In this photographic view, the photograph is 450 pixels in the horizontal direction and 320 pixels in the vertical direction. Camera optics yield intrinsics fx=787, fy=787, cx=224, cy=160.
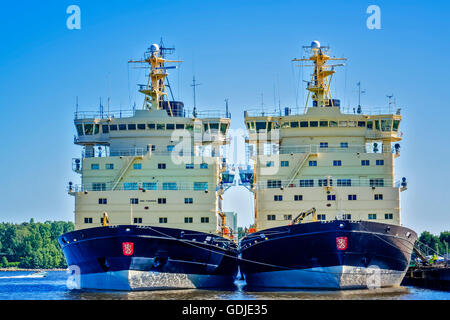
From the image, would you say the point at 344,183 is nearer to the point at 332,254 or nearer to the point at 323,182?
the point at 323,182

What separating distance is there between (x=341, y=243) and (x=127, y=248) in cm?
990

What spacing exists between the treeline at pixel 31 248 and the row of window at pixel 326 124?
219 ft

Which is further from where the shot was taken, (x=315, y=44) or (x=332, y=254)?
(x=315, y=44)

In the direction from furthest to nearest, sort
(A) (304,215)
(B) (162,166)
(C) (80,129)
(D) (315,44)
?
(D) (315,44) → (C) (80,129) → (B) (162,166) → (A) (304,215)

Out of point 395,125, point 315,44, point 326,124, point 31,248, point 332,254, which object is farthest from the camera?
point 31,248

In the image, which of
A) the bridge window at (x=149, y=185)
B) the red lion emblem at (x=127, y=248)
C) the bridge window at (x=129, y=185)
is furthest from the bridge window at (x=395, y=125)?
the red lion emblem at (x=127, y=248)

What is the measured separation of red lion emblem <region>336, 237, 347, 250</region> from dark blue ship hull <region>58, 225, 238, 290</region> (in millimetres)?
6563

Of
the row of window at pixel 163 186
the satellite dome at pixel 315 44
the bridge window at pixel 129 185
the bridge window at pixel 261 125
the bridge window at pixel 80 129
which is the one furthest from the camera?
the satellite dome at pixel 315 44

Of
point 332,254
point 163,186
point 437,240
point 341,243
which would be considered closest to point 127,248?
point 163,186

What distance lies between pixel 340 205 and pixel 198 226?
7.64 metres

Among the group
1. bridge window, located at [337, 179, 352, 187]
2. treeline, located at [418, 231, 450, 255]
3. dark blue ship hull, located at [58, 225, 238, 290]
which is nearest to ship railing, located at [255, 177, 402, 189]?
bridge window, located at [337, 179, 352, 187]

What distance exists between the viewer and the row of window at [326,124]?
45688mm

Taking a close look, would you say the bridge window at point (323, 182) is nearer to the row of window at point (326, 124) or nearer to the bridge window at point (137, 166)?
the row of window at point (326, 124)

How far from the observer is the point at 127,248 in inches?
1432
